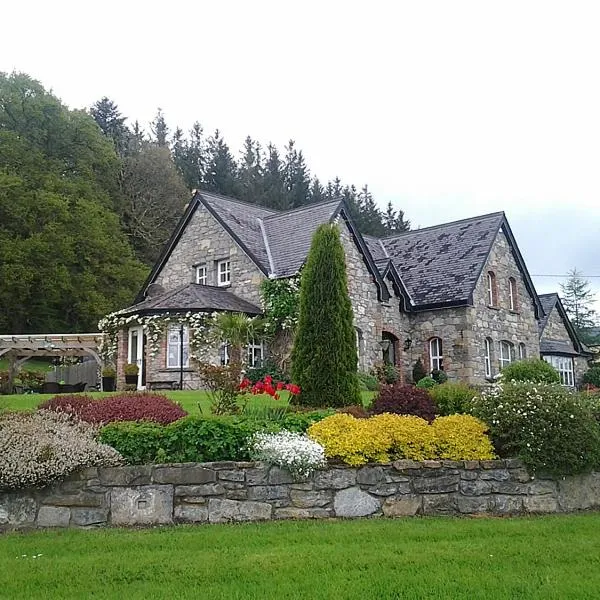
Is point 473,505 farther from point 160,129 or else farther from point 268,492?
point 160,129

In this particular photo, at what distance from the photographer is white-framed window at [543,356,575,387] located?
33.7m

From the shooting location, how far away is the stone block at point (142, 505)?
7.52 meters

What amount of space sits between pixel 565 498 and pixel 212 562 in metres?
4.64

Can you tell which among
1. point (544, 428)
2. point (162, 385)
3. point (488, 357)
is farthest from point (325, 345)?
point (488, 357)

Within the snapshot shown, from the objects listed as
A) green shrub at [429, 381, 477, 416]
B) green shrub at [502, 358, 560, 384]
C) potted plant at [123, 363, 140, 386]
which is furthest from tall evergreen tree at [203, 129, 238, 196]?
green shrub at [429, 381, 477, 416]


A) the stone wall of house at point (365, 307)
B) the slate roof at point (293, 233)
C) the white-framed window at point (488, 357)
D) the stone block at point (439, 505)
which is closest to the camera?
the stone block at point (439, 505)

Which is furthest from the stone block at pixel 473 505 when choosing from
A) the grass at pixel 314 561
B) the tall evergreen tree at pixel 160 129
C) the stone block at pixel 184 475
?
the tall evergreen tree at pixel 160 129

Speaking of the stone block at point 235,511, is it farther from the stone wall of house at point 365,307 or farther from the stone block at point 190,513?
the stone wall of house at point 365,307

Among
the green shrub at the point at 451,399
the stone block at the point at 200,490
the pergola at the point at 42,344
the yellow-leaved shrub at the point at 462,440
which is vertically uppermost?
the pergola at the point at 42,344

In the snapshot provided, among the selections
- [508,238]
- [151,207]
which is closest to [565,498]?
[508,238]

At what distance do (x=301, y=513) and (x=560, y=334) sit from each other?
101 feet

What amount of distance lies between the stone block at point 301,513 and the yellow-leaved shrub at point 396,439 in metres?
0.61

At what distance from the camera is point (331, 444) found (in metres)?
8.16

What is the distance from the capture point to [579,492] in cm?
859
